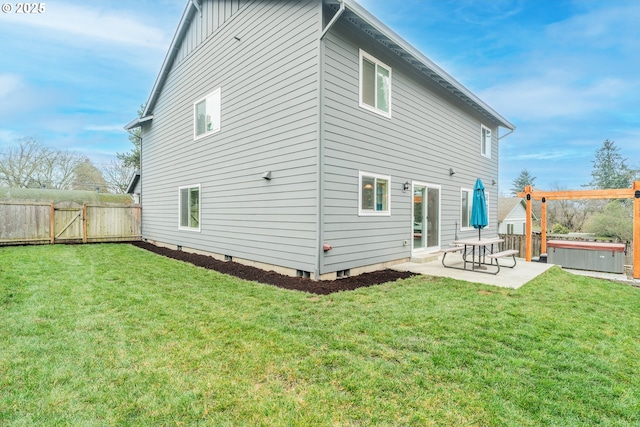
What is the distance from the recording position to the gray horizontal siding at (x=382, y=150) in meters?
5.93

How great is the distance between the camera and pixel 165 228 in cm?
1138

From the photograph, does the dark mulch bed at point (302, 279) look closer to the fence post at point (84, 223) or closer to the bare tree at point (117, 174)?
the fence post at point (84, 223)

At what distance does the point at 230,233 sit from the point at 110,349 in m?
5.16

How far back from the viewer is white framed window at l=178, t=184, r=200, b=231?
9578mm

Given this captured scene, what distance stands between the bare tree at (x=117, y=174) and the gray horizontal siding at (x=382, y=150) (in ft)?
74.0

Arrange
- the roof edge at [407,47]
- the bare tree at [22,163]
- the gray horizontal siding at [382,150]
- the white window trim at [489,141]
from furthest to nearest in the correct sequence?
1. the bare tree at [22,163]
2. the white window trim at [489,141]
3. the gray horizontal siding at [382,150]
4. the roof edge at [407,47]

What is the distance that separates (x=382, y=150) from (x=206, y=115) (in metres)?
5.43

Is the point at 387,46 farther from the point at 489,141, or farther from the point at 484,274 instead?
the point at 489,141

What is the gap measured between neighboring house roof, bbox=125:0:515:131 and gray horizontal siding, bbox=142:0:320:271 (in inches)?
29.6

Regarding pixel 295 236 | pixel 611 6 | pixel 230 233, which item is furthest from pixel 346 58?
pixel 611 6

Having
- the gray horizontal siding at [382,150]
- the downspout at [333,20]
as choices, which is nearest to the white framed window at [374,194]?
the gray horizontal siding at [382,150]

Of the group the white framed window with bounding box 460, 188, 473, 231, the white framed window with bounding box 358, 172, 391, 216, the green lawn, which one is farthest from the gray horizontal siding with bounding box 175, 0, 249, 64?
the white framed window with bounding box 460, 188, 473, 231

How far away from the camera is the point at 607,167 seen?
34438 millimetres

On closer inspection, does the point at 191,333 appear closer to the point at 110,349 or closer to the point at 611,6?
the point at 110,349
